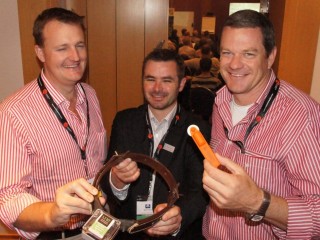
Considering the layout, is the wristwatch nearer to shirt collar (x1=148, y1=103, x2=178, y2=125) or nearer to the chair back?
shirt collar (x1=148, y1=103, x2=178, y2=125)

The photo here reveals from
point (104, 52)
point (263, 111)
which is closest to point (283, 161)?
point (263, 111)

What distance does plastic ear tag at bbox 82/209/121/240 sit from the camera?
954 millimetres

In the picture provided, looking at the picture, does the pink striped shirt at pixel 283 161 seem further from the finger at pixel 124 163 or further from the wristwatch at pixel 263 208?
the finger at pixel 124 163

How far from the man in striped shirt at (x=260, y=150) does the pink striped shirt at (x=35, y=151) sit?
2.34ft

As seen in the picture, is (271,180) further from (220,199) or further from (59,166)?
(59,166)

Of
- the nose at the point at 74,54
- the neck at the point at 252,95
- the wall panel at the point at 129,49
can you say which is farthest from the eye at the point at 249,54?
the wall panel at the point at 129,49

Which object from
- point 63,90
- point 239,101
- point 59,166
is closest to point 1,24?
point 63,90

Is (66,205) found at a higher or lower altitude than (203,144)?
lower

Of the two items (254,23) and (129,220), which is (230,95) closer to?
(254,23)

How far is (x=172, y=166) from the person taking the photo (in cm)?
179

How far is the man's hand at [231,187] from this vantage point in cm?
106

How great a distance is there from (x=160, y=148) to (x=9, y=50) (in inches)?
62.3

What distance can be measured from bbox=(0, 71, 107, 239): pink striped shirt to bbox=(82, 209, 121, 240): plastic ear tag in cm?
39

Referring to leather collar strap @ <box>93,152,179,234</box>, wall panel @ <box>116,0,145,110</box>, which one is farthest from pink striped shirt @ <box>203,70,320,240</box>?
wall panel @ <box>116,0,145,110</box>
